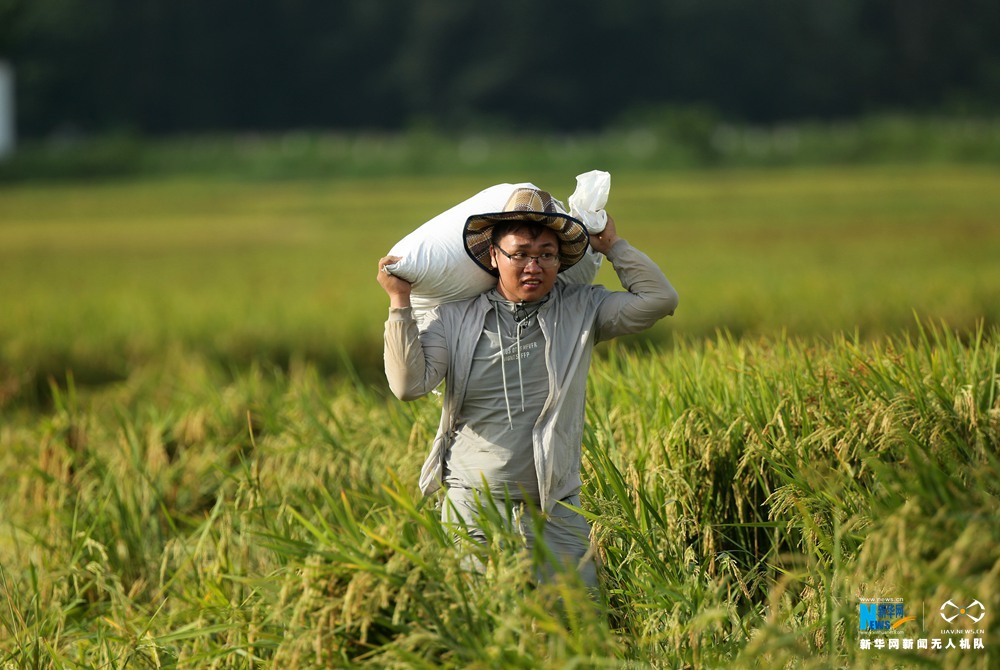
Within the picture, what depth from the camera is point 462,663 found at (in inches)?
99.5

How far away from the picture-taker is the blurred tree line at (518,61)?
38.8 m

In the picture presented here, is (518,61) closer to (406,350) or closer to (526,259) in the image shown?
(526,259)

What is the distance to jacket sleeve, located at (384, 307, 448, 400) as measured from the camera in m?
2.78

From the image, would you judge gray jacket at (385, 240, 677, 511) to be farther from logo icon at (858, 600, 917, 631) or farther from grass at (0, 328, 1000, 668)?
logo icon at (858, 600, 917, 631)

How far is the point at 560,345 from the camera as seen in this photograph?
9.53 ft

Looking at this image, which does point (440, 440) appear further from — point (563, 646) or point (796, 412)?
point (796, 412)

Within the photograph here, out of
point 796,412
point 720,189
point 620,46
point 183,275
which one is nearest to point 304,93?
point 620,46

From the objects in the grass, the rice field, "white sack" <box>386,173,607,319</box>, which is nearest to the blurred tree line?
the rice field

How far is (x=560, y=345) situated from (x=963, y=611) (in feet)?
3.23

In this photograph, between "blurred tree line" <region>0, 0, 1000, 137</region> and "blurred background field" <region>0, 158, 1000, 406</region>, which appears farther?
"blurred tree line" <region>0, 0, 1000, 137</region>

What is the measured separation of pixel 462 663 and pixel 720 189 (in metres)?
19.1

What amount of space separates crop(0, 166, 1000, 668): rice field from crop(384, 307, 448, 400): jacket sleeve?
20cm

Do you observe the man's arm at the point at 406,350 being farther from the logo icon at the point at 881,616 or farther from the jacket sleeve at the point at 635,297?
the logo icon at the point at 881,616

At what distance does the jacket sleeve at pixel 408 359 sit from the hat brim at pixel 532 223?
0.22 metres
